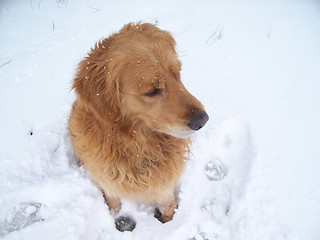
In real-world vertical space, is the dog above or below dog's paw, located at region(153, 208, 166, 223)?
above

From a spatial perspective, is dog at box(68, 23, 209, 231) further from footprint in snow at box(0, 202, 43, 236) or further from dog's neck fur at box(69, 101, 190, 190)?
footprint in snow at box(0, 202, 43, 236)

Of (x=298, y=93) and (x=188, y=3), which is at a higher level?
(x=188, y=3)

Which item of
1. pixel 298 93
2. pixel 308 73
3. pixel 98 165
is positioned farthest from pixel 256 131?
pixel 98 165

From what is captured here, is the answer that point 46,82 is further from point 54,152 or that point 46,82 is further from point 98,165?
point 98,165

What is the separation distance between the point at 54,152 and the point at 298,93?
10.7 feet

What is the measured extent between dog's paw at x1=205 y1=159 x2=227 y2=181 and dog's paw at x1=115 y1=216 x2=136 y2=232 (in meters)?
1.03

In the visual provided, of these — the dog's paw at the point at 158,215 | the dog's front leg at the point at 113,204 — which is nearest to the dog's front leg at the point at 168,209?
the dog's paw at the point at 158,215

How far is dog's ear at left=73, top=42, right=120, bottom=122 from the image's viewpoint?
5.72 feet

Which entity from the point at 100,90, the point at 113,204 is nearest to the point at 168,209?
the point at 113,204

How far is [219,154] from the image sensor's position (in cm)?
280

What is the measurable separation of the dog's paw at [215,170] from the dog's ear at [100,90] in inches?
58.4

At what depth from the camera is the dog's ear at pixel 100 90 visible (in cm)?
174

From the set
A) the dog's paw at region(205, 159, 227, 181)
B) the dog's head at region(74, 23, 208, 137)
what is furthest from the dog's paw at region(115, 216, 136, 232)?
the dog's head at region(74, 23, 208, 137)

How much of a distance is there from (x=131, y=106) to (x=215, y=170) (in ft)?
4.91
